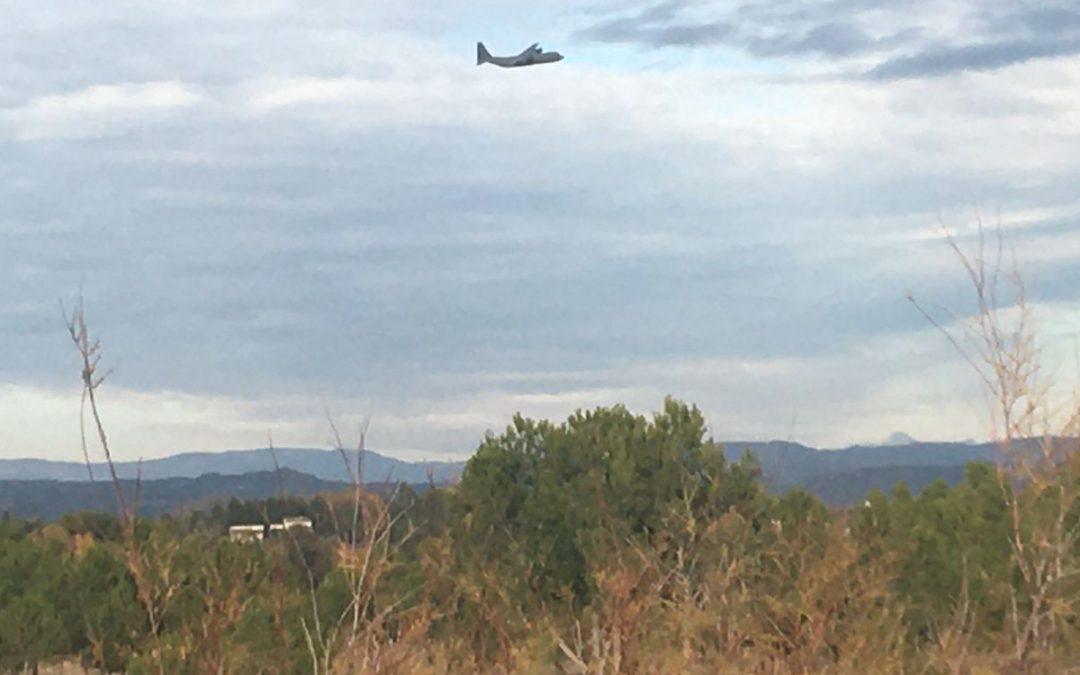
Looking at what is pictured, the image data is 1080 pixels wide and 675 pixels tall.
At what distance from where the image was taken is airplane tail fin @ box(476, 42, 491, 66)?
53375 millimetres

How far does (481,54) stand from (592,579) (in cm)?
3722

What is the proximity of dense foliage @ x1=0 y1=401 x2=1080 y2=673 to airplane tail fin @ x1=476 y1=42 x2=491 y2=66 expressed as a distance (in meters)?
30.0

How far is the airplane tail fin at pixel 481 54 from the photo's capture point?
53.4m

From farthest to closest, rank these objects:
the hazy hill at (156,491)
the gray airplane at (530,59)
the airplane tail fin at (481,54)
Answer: the airplane tail fin at (481,54) → the gray airplane at (530,59) → the hazy hill at (156,491)

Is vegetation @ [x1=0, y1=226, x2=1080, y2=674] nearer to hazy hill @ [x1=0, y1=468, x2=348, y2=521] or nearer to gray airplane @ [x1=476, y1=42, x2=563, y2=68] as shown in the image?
hazy hill @ [x1=0, y1=468, x2=348, y2=521]

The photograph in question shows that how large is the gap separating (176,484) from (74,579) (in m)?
57.1

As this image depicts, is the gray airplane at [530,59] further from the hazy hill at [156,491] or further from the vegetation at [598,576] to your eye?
the vegetation at [598,576]

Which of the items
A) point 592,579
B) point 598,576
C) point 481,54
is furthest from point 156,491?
point 481,54

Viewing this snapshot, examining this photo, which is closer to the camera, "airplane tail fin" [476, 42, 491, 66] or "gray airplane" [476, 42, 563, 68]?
"gray airplane" [476, 42, 563, 68]

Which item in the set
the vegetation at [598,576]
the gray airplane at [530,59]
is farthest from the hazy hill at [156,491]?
the gray airplane at [530,59]

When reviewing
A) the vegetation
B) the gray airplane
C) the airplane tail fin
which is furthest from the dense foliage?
the airplane tail fin

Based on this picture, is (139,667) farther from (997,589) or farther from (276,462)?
(997,589)

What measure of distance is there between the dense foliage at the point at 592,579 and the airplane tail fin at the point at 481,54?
29983 millimetres

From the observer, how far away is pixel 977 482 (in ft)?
A: 64.8
